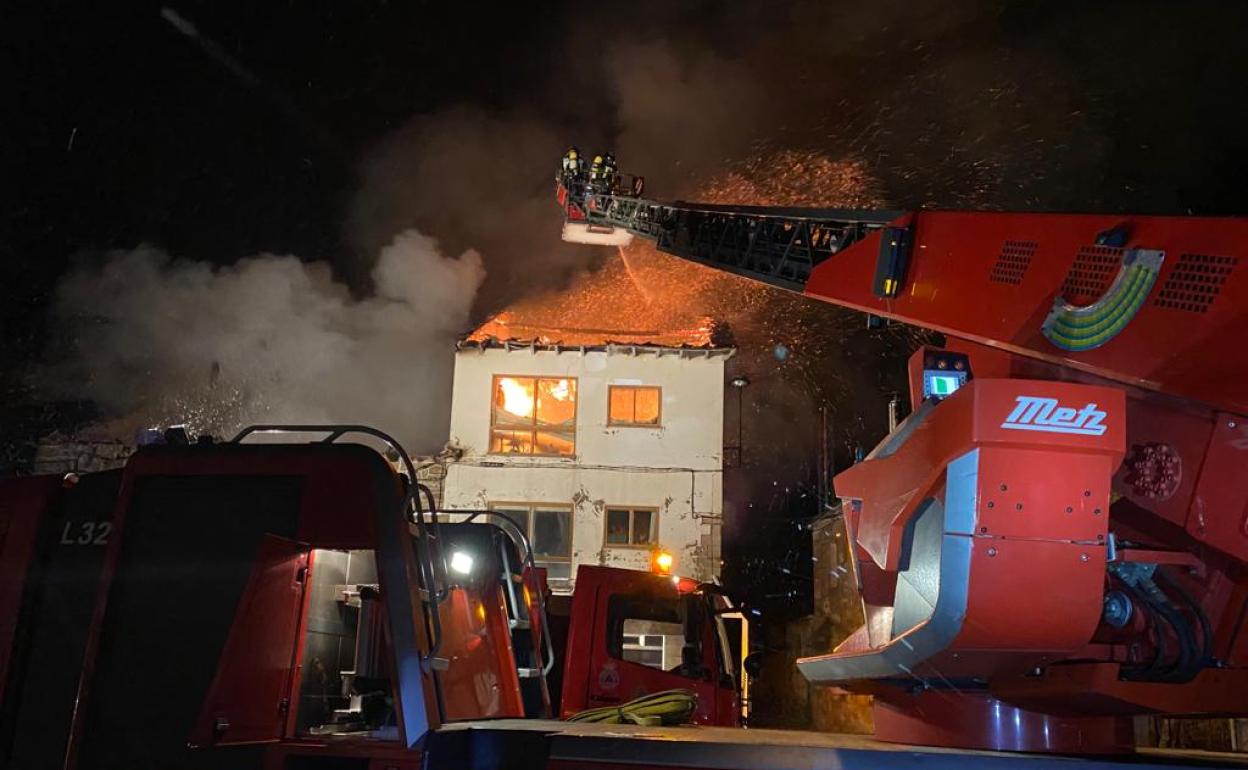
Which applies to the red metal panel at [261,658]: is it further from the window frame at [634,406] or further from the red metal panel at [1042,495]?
the window frame at [634,406]

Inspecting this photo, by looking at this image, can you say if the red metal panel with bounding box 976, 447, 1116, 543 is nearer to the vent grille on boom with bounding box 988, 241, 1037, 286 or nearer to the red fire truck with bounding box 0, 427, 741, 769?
the vent grille on boom with bounding box 988, 241, 1037, 286

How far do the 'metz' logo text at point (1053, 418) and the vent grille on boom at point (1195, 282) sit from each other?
46 centimetres

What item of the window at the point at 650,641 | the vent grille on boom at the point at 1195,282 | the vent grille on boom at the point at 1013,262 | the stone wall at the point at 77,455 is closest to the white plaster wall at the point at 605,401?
the stone wall at the point at 77,455

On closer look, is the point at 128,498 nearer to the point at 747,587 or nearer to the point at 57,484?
the point at 57,484

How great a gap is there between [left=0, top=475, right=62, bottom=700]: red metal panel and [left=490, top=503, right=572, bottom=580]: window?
15.9m

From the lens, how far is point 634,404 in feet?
71.3

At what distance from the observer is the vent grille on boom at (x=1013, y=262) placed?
4059 mm

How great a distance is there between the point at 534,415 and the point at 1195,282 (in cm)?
1881

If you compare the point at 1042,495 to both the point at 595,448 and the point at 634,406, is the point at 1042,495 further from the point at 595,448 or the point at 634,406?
the point at 634,406

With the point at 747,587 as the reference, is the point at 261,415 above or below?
above

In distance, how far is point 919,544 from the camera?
4020 mm

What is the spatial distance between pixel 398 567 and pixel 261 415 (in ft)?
80.6

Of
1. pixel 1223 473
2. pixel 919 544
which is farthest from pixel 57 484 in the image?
pixel 1223 473

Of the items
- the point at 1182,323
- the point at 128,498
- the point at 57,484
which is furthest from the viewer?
the point at 57,484
